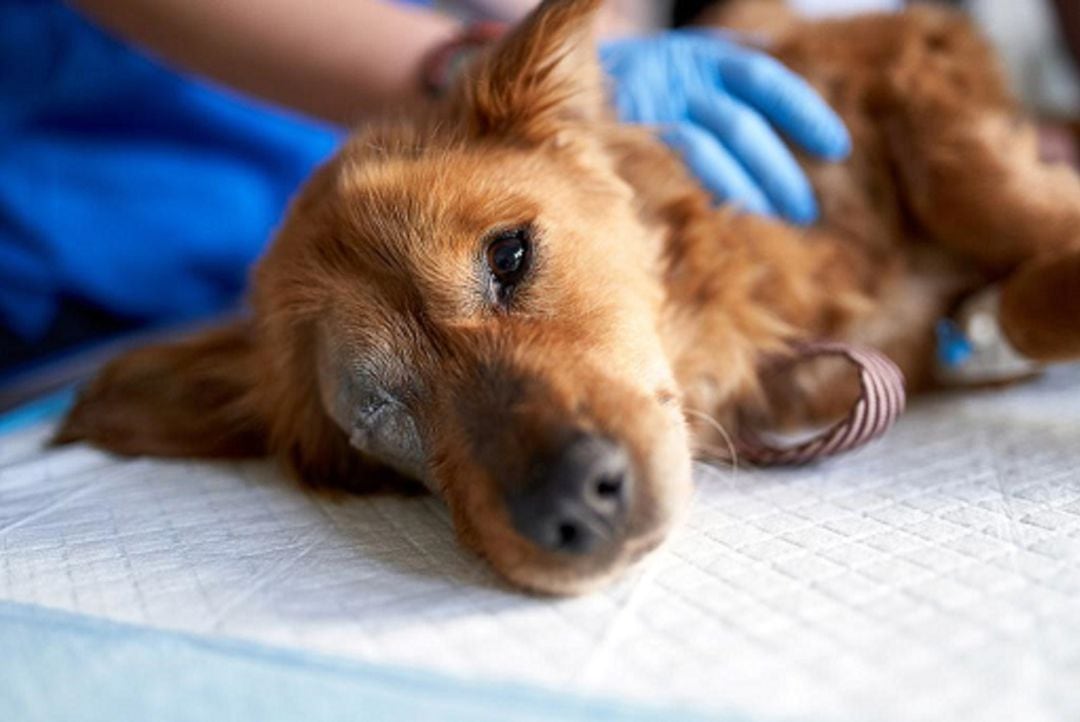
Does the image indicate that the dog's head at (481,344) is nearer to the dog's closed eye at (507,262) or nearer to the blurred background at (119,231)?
the dog's closed eye at (507,262)

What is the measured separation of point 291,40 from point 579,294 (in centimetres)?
93

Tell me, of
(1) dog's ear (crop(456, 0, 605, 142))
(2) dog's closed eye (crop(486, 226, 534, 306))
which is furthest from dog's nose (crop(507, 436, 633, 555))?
(1) dog's ear (crop(456, 0, 605, 142))

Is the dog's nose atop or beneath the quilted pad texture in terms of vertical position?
atop

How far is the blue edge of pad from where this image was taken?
760mm

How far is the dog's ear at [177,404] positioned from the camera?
5.16 ft

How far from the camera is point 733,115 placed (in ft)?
5.38

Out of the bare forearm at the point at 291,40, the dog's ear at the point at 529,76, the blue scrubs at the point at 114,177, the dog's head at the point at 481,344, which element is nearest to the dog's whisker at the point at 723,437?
the dog's head at the point at 481,344

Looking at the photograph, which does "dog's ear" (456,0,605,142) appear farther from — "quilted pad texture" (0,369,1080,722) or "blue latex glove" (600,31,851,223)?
"quilted pad texture" (0,369,1080,722)

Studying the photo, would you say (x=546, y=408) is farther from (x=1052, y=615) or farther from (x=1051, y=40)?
(x=1051, y=40)

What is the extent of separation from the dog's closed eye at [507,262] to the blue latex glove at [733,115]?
48 centimetres

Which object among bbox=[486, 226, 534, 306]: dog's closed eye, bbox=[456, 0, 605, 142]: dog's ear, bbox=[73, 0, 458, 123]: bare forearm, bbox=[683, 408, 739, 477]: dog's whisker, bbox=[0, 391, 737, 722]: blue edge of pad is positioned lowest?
bbox=[683, 408, 739, 477]: dog's whisker

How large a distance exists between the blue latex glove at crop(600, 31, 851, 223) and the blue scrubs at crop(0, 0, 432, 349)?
3.19 ft

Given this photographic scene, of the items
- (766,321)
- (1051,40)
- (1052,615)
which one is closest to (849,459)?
(766,321)

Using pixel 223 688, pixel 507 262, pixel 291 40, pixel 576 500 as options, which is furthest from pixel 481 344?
pixel 291 40
